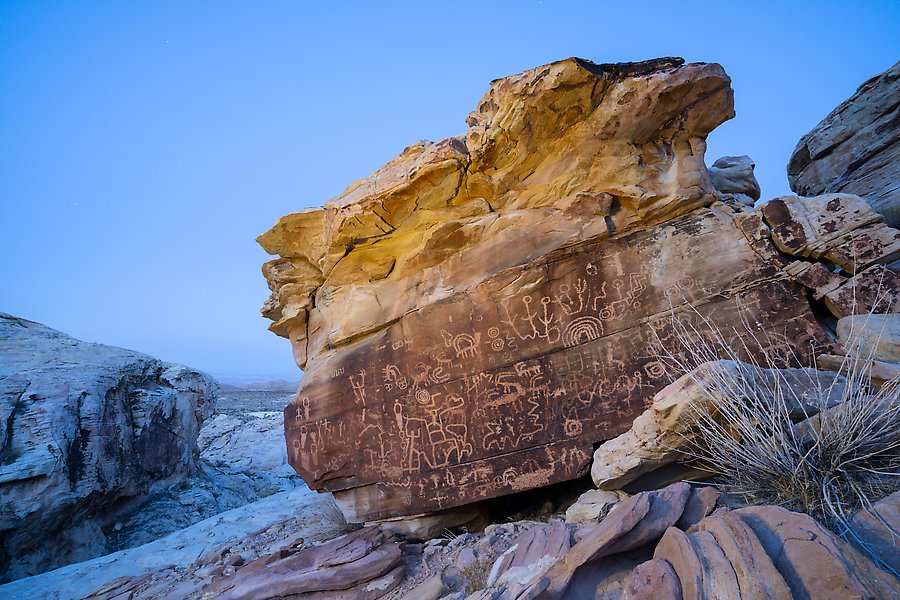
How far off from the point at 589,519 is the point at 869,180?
6680 millimetres

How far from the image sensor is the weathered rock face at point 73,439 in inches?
295

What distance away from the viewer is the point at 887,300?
392 centimetres

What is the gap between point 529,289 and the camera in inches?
203

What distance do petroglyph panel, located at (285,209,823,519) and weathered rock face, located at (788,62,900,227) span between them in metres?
3.10

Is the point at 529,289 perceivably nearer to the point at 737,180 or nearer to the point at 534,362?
the point at 534,362

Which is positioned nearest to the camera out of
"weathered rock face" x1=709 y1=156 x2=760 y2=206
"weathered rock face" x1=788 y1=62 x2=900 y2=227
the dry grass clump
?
the dry grass clump

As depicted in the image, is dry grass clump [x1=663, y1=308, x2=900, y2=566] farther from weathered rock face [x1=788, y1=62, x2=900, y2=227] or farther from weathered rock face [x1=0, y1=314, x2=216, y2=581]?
weathered rock face [x1=0, y1=314, x2=216, y2=581]

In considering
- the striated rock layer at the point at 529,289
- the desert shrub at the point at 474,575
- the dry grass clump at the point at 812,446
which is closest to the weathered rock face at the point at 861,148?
the striated rock layer at the point at 529,289

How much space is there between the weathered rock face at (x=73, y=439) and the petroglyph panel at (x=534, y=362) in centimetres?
578

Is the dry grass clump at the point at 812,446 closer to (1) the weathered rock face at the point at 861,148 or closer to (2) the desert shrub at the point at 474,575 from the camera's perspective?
(2) the desert shrub at the point at 474,575

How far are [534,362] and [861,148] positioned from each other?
6580 mm

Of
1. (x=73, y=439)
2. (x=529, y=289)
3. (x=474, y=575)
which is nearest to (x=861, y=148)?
(x=529, y=289)

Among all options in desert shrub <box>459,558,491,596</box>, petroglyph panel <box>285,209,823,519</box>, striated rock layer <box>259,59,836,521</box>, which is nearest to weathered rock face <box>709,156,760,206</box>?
striated rock layer <box>259,59,836,521</box>

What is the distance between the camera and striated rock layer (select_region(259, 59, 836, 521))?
4625mm
